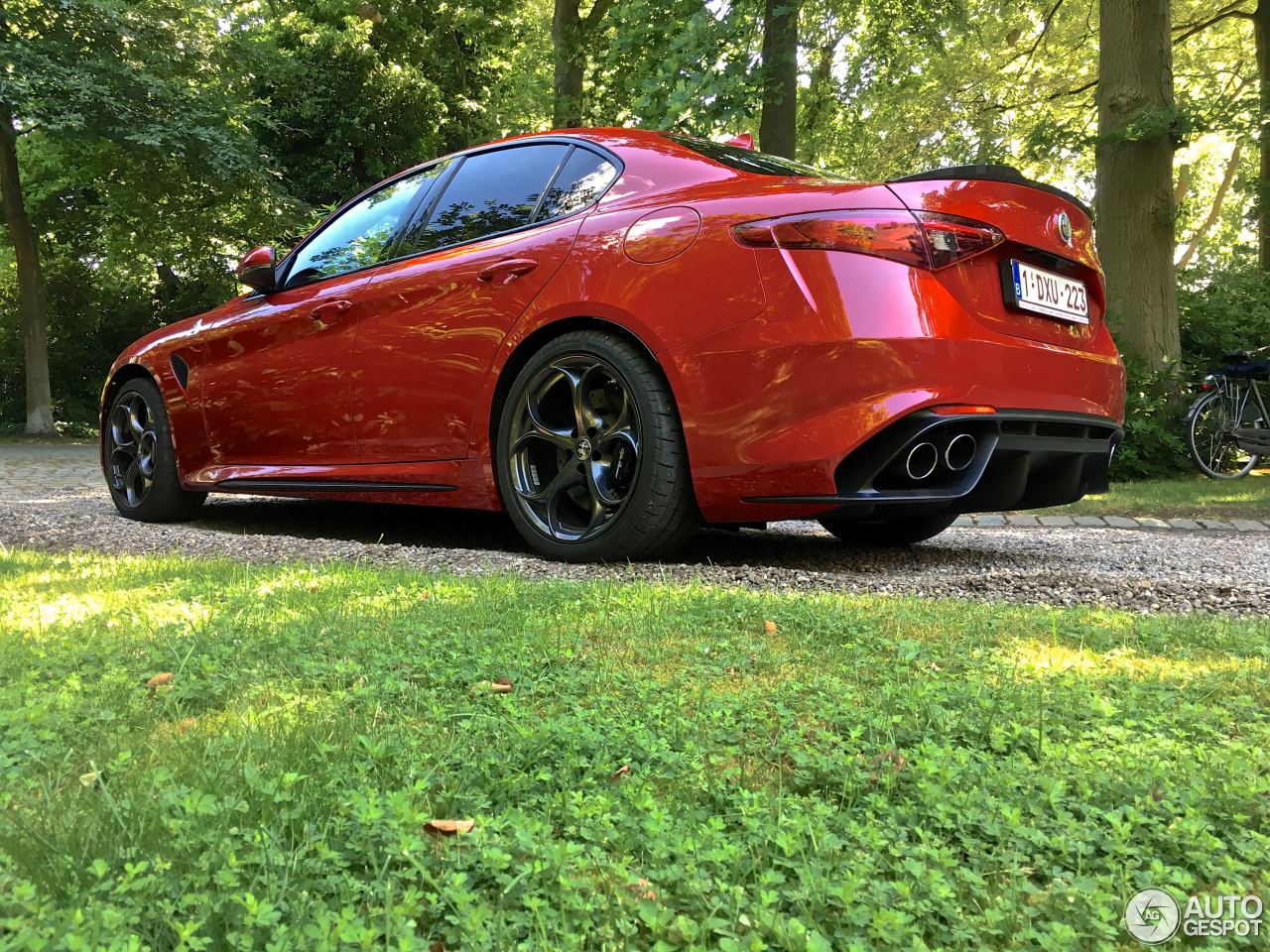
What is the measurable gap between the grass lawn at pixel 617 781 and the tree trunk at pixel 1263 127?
27.9ft

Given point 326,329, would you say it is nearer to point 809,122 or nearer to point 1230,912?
point 1230,912

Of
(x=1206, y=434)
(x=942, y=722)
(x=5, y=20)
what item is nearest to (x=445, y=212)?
(x=942, y=722)

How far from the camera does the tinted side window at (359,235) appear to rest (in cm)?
450

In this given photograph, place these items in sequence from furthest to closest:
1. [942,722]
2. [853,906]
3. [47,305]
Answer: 1. [47,305]
2. [942,722]
3. [853,906]

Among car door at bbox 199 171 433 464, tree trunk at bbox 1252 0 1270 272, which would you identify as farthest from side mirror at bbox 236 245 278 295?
tree trunk at bbox 1252 0 1270 272

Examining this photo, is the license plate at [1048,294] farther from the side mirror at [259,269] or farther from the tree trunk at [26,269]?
the tree trunk at [26,269]

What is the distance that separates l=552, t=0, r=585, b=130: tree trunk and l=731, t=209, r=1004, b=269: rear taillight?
36.3ft

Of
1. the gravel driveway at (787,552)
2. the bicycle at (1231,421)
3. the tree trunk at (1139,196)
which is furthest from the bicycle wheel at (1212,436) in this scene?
the gravel driveway at (787,552)

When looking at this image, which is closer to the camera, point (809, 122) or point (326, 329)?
point (326, 329)

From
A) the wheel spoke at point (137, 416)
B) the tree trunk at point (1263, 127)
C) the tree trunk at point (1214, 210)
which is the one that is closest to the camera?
the wheel spoke at point (137, 416)

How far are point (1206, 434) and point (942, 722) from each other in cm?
837

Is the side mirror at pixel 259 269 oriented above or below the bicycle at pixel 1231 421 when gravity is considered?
above

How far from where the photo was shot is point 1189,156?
25156mm

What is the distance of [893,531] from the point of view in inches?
179
